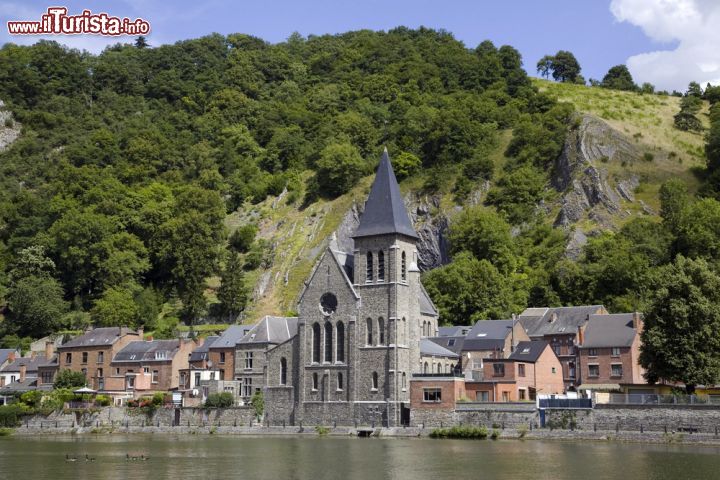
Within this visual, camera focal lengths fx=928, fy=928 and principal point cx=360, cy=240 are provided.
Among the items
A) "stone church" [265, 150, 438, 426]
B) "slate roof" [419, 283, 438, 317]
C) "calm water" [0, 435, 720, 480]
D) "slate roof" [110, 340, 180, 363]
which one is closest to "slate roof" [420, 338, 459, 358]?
"stone church" [265, 150, 438, 426]

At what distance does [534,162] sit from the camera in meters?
116

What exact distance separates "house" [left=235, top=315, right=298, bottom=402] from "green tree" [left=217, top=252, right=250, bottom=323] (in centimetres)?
2231

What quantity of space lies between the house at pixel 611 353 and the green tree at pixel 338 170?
51372mm

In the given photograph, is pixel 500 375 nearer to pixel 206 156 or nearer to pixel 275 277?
pixel 275 277

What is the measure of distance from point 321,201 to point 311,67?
55909 millimetres

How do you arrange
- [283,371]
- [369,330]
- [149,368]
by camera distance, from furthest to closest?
[149,368]
[283,371]
[369,330]

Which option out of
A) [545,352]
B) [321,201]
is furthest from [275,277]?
[545,352]

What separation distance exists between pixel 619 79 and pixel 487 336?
103720 mm

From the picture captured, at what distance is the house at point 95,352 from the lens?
280 ft

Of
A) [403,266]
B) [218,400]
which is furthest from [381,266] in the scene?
[218,400]

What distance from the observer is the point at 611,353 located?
2852 inches

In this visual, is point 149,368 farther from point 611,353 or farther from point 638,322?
point 638,322

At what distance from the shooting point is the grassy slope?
10538 centimetres

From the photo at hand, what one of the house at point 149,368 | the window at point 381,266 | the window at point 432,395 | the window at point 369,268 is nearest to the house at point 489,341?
the window at point 432,395
